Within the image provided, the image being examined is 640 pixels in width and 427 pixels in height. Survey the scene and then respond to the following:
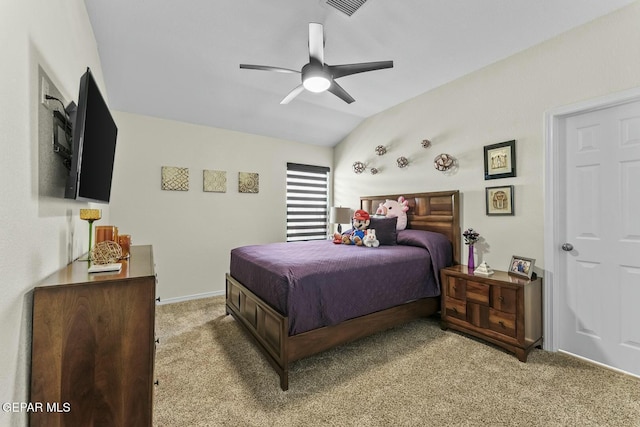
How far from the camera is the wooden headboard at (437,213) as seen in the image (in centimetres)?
318

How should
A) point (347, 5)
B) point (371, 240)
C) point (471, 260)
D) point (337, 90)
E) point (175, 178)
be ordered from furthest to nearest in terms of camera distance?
1. point (175, 178)
2. point (371, 240)
3. point (471, 260)
4. point (337, 90)
5. point (347, 5)

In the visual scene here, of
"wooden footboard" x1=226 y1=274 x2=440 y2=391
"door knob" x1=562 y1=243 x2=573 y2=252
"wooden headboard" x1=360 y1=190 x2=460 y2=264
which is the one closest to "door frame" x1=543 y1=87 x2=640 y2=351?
"door knob" x1=562 y1=243 x2=573 y2=252

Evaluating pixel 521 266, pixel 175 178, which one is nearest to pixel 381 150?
pixel 521 266

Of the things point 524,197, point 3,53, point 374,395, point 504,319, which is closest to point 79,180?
point 3,53

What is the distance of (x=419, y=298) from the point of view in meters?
2.78

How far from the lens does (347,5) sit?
2.06 meters

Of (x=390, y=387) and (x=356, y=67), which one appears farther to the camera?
(x=356, y=67)

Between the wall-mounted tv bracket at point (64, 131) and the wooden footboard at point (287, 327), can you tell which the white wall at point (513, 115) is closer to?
the wooden footboard at point (287, 327)

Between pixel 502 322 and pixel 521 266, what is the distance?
0.57 meters

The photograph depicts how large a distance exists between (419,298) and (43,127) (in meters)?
3.09

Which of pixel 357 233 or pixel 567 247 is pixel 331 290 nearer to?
pixel 357 233

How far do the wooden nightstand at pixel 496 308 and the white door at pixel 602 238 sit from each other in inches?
11.7

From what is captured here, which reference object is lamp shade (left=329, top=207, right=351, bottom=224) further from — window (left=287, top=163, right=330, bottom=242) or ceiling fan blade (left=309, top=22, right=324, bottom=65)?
ceiling fan blade (left=309, top=22, right=324, bottom=65)

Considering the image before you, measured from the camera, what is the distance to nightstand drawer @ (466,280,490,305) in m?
2.51
